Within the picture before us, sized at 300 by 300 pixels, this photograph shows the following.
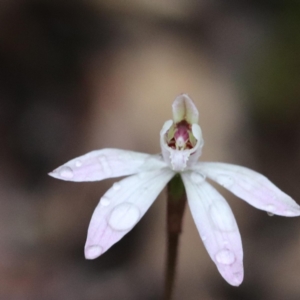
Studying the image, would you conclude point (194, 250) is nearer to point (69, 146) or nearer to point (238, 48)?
point (69, 146)

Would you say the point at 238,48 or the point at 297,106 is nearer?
the point at 297,106

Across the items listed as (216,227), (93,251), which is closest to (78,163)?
(93,251)

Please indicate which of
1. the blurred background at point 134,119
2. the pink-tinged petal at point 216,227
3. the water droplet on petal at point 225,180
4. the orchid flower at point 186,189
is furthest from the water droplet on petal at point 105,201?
the blurred background at point 134,119

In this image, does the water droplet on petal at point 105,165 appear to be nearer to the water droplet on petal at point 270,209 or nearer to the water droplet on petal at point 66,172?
the water droplet on petal at point 66,172

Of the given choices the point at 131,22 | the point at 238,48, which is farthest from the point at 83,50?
the point at 238,48

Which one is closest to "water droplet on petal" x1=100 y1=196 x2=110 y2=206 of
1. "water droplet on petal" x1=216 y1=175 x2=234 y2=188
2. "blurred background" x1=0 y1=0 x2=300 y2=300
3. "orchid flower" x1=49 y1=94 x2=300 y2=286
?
"orchid flower" x1=49 y1=94 x2=300 y2=286

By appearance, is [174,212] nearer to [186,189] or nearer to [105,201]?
[186,189]

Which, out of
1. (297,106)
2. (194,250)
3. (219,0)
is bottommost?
(194,250)
